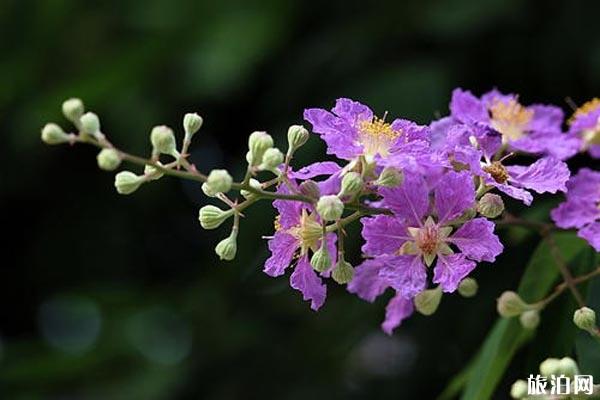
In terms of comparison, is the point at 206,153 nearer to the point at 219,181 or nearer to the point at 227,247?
the point at 227,247

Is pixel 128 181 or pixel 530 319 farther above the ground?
pixel 128 181

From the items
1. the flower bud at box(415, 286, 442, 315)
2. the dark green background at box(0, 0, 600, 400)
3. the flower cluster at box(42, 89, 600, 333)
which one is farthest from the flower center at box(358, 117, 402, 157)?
the dark green background at box(0, 0, 600, 400)

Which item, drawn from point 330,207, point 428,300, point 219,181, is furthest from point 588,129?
point 219,181

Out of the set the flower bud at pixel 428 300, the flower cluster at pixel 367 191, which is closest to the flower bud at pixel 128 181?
the flower cluster at pixel 367 191

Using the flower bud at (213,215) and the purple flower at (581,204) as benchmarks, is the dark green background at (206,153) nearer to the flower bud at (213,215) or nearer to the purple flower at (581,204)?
the purple flower at (581,204)

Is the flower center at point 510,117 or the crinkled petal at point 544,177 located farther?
the flower center at point 510,117

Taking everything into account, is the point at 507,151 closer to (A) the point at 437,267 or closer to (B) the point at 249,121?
(A) the point at 437,267

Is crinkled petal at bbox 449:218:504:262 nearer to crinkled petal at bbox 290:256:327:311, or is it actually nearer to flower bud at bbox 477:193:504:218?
flower bud at bbox 477:193:504:218
